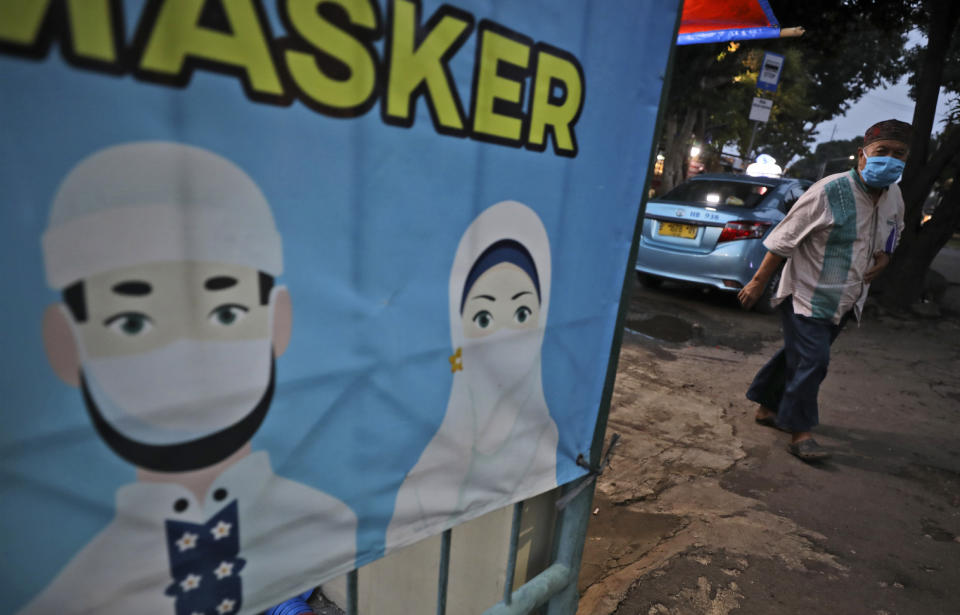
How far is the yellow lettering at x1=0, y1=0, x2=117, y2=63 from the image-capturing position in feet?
1.92

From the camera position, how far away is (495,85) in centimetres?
103

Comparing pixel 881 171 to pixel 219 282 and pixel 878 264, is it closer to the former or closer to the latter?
pixel 878 264

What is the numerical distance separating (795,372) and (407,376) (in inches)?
121

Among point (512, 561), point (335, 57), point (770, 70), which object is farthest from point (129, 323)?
point (770, 70)

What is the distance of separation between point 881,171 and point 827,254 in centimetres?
49

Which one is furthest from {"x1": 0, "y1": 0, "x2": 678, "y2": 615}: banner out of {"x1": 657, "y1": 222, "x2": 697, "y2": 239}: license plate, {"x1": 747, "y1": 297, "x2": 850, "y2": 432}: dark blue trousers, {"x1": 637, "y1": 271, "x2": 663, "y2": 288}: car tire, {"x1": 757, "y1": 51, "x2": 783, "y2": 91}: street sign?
{"x1": 757, "y1": 51, "x2": 783, "y2": 91}: street sign

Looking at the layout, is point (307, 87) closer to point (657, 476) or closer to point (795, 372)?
point (657, 476)

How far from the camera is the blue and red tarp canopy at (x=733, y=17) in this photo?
2932 mm

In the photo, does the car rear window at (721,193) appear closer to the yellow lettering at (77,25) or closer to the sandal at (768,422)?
the sandal at (768,422)

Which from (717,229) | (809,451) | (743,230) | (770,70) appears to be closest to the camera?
(809,451)

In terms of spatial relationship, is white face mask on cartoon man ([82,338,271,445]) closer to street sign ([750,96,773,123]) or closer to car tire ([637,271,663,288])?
car tire ([637,271,663,288])

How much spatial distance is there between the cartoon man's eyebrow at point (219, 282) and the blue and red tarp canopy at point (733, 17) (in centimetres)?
294

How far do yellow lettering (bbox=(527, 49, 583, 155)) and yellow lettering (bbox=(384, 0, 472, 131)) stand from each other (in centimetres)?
20

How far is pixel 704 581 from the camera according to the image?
2197mm
